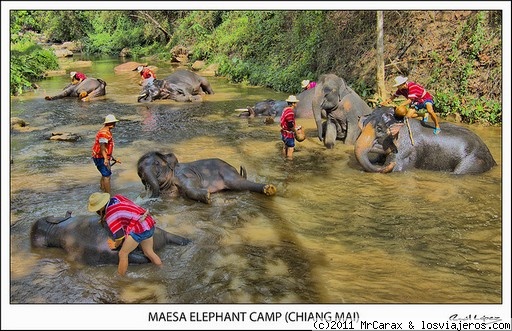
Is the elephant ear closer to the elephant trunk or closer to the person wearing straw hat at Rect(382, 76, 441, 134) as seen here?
the elephant trunk

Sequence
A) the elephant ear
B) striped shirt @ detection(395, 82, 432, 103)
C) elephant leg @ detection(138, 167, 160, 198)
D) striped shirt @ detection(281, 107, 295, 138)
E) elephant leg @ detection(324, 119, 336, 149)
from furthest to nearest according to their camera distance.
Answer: elephant leg @ detection(324, 119, 336, 149)
striped shirt @ detection(281, 107, 295, 138)
striped shirt @ detection(395, 82, 432, 103)
the elephant ear
elephant leg @ detection(138, 167, 160, 198)

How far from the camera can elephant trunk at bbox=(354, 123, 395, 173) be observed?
8797 mm

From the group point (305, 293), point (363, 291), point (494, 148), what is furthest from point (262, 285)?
point (494, 148)

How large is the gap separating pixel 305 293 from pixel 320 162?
5.20 metres

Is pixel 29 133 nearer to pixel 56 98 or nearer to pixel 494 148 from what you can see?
pixel 56 98

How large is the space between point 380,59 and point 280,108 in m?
3.09

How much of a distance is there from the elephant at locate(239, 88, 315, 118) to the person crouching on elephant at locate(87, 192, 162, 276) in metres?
9.12

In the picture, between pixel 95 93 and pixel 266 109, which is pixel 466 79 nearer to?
pixel 266 109

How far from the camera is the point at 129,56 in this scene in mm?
38938

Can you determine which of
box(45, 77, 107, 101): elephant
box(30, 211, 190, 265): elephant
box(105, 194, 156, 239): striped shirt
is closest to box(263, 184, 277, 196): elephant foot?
box(30, 211, 190, 265): elephant

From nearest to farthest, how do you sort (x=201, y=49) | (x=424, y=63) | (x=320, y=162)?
(x=320, y=162) → (x=424, y=63) → (x=201, y=49)

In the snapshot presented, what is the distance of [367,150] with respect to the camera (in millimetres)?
9000

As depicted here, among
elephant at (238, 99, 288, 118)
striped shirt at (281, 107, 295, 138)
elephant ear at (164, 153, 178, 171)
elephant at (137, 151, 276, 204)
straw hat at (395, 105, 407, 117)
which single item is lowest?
elephant at (137, 151, 276, 204)

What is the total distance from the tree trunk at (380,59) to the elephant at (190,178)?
23.6 feet
